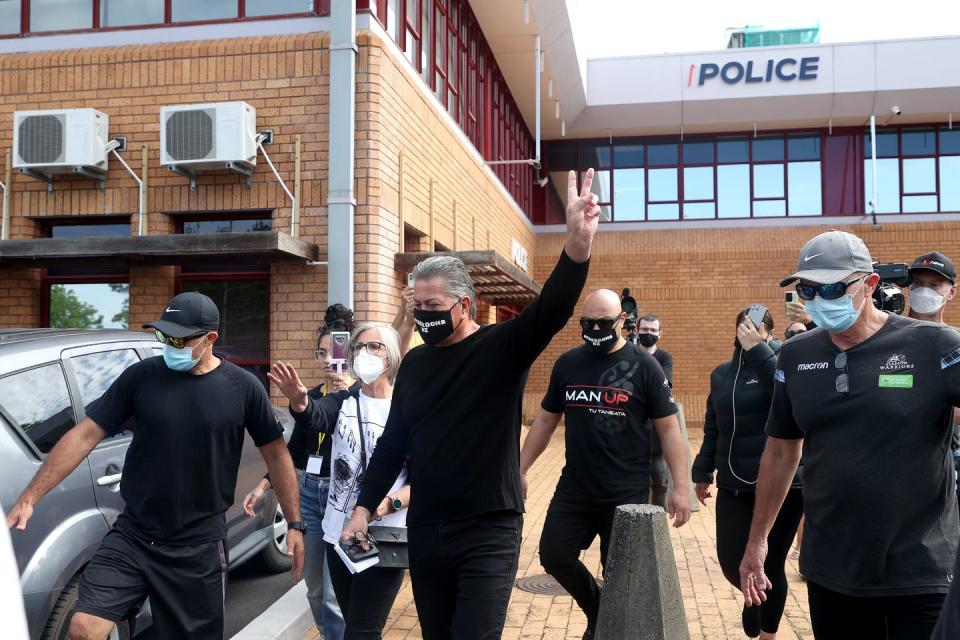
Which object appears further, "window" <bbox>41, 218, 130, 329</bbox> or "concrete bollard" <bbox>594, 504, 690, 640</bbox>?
"window" <bbox>41, 218, 130, 329</bbox>

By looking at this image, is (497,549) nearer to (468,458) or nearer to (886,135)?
(468,458)

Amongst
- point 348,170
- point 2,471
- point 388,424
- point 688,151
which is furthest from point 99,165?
point 688,151

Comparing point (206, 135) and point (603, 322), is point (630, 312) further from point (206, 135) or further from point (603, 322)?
point (206, 135)

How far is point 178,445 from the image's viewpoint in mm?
3611

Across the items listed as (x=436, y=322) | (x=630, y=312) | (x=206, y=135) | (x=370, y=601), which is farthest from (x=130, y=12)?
(x=370, y=601)

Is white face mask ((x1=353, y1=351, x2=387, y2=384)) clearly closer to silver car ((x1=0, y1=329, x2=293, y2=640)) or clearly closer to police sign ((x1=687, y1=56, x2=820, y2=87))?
silver car ((x1=0, y1=329, x2=293, y2=640))

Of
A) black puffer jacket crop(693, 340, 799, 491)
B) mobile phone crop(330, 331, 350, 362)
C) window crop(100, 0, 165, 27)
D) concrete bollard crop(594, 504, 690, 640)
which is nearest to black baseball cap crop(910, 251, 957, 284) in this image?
black puffer jacket crop(693, 340, 799, 491)

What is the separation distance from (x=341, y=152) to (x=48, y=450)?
5.72m

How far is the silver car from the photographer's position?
141 inches

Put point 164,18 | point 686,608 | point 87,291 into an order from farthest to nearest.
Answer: point 87,291 < point 164,18 < point 686,608

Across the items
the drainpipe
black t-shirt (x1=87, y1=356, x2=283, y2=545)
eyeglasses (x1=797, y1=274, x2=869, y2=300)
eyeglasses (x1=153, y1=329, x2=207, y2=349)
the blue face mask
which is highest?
the drainpipe

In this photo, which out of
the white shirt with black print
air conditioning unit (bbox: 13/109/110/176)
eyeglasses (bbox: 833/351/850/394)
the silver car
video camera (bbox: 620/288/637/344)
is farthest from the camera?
air conditioning unit (bbox: 13/109/110/176)

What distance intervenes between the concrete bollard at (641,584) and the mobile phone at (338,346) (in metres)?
1.66

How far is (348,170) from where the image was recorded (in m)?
9.01
